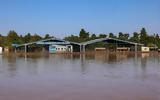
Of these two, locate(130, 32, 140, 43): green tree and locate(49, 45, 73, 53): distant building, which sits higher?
locate(130, 32, 140, 43): green tree

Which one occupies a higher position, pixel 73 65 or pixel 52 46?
pixel 52 46

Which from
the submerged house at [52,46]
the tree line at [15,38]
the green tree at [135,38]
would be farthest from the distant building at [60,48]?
the green tree at [135,38]

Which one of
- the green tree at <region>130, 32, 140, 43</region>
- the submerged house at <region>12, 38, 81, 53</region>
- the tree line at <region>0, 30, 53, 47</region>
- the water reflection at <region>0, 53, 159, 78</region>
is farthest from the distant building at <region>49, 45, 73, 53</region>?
the water reflection at <region>0, 53, 159, 78</region>

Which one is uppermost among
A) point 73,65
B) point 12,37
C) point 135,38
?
point 12,37

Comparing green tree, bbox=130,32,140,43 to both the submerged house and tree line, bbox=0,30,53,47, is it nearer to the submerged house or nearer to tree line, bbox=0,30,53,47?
the submerged house

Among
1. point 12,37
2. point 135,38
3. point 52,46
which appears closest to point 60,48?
point 52,46

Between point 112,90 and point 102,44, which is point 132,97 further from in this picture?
point 102,44

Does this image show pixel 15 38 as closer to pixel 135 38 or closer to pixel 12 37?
pixel 12 37

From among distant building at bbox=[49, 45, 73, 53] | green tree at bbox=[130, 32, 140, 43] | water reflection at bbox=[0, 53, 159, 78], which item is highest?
green tree at bbox=[130, 32, 140, 43]

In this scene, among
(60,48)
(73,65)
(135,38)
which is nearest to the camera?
(73,65)

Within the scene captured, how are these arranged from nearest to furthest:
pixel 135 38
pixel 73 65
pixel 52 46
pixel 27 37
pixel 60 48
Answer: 1. pixel 73 65
2. pixel 52 46
3. pixel 60 48
4. pixel 135 38
5. pixel 27 37

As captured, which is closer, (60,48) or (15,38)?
(60,48)

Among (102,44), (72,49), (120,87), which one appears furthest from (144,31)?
(120,87)

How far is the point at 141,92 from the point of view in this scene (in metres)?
8.82
